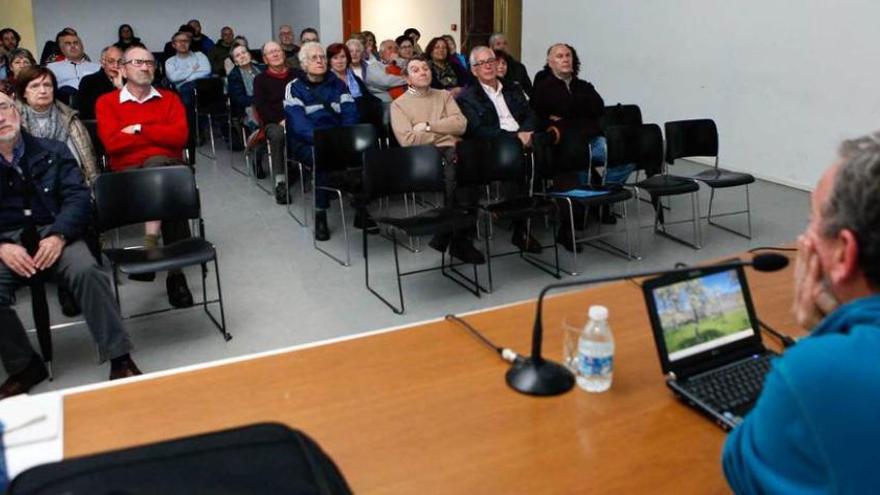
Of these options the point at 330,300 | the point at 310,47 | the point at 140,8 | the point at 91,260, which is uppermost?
the point at 140,8

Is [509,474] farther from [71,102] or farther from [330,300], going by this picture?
[71,102]

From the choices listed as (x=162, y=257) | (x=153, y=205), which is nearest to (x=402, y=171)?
(x=153, y=205)

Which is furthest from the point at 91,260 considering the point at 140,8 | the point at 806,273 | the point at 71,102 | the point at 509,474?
the point at 140,8

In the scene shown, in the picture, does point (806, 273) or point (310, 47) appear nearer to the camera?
point (806, 273)

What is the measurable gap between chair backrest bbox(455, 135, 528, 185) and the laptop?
2989 millimetres

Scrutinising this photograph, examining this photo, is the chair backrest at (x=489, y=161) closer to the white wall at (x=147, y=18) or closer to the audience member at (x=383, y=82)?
the audience member at (x=383, y=82)

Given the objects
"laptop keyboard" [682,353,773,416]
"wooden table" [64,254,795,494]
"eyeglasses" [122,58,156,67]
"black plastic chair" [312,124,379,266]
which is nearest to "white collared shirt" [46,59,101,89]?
"eyeglasses" [122,58,156,67]

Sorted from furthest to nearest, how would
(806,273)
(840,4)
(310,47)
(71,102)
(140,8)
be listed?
(140,8) → (71,102) → (840,4) → (310,47) → (806,273)

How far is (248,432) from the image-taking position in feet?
3.78

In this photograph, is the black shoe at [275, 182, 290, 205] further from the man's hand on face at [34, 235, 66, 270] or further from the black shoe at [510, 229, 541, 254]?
the man's hand on face at [34, 235, 66, 270]

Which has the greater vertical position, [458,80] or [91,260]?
[458,80]

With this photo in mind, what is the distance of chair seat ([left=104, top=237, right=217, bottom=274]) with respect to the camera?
10.6 ft

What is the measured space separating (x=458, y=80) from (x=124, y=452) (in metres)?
6.72

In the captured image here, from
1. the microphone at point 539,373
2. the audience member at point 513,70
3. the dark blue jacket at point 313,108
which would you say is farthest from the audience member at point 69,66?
the microphone at point 539,373
